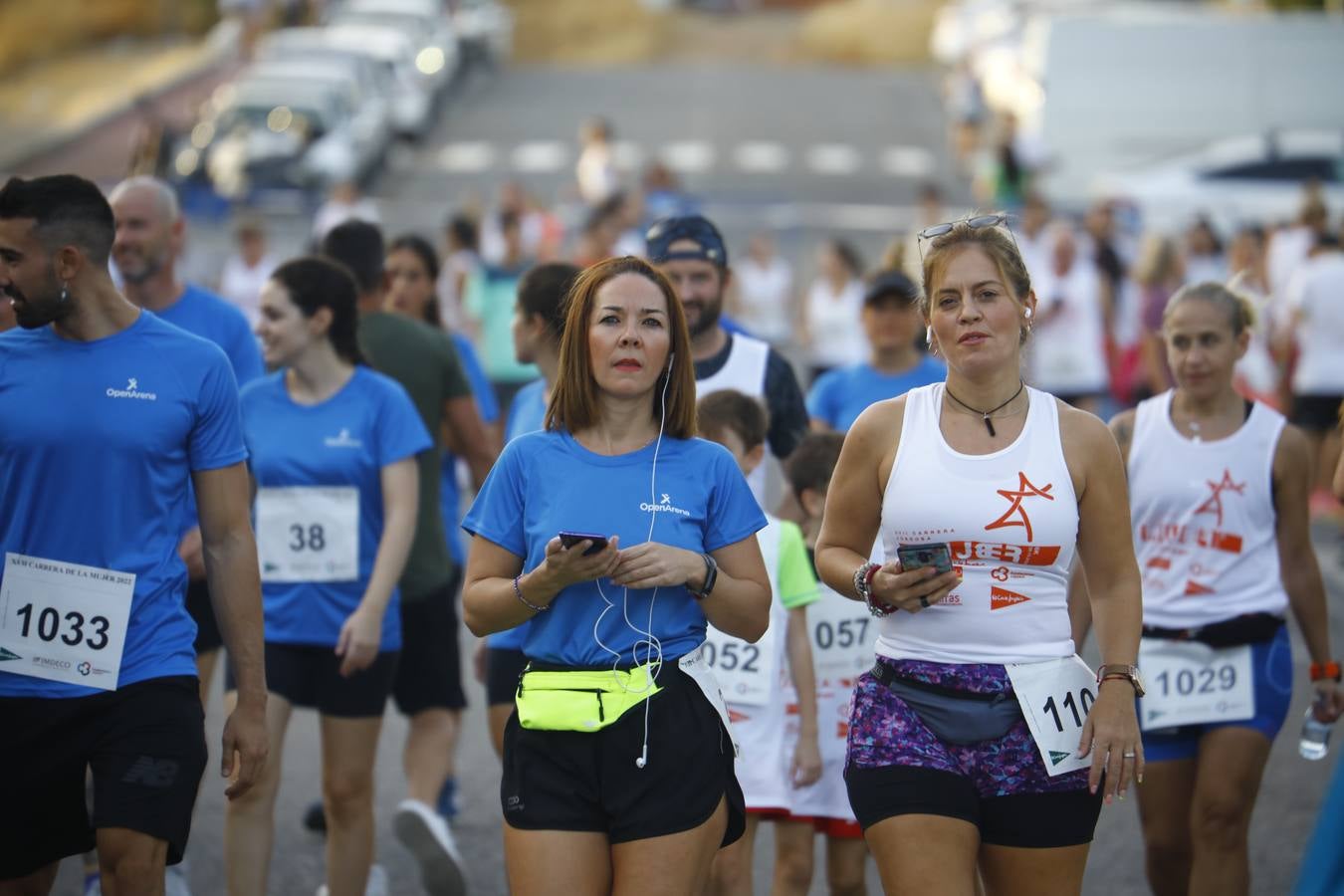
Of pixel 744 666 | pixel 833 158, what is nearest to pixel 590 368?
pixel 744 666

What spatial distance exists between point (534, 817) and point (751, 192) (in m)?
31.3

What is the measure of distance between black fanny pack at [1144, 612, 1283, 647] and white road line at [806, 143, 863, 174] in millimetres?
31969

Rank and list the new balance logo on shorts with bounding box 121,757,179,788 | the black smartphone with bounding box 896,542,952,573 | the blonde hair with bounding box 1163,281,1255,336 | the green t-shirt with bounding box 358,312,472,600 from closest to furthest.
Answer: the black smartphone with bounding box 896,542,952,573 → the new balance logo on shorts with bounding box 121,757,179,788 → the blonde hair with bounding box 1163,281,1255,336 → the green t-shirt with bounding box 358,312,472,600

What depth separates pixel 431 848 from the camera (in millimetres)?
6824

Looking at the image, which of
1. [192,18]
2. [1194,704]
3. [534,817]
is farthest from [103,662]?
[192,18]

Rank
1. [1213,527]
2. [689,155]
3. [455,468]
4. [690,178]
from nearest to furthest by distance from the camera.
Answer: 1. [1213,527]
2. [455,468]
3. [690,178]
4. [689,155]

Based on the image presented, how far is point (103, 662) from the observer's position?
4871 mm

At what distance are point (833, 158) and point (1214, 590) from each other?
33.9 m

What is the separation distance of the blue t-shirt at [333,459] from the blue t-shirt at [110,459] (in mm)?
1335

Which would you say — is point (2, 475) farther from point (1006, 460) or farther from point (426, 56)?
point (426, 56)

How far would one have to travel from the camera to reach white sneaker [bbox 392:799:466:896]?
6793 millimetres

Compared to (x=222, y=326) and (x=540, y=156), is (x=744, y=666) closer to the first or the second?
(x=222, y=326)

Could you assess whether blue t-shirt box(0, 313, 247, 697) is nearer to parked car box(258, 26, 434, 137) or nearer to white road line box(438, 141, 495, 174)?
white road line box(438, 141, 495, 174)

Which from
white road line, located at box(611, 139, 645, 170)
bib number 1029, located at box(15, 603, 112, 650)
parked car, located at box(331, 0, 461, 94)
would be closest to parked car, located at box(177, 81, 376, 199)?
white road line, located at box(611, 139, 645, 170)
